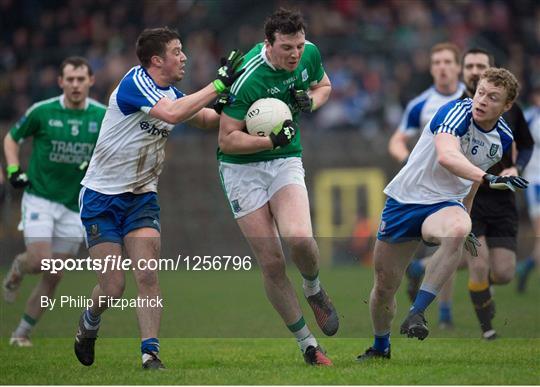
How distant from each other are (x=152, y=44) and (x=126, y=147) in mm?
809

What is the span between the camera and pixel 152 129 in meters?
8.30

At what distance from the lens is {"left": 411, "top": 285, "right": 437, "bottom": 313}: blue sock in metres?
7.65

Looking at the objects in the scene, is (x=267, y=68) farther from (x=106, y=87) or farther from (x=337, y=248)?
(x=106, y=87)

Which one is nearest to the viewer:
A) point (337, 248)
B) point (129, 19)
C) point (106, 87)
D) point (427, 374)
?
point (427, 374)

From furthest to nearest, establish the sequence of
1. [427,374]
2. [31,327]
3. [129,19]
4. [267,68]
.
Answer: [129,19] < [31,327] < [267,68] < [427,374]

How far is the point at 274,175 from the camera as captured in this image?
827 centimetres

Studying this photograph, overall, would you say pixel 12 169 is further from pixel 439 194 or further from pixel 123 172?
pixel 439 194

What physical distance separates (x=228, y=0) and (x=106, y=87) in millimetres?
3697

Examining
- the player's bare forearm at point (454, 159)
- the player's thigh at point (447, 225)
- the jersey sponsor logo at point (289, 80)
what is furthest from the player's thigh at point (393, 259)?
the jersey sponsor logo at point (289, 80)

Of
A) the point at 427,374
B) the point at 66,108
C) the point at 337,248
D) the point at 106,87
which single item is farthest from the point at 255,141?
the point at 106,87

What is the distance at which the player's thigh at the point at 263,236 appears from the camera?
810cm

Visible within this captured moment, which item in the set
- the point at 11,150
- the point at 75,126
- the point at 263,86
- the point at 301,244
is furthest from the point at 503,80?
the point at 11,150

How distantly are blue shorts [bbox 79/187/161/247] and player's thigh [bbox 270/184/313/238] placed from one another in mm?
945

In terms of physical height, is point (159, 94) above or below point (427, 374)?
above
